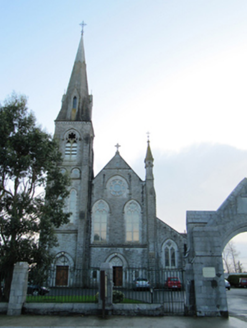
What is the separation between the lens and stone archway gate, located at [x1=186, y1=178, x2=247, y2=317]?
11.5 metres

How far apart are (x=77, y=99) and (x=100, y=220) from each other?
16.1 meters

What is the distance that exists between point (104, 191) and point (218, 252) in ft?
66.2

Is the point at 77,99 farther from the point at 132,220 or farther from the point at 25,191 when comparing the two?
the point at 25,191

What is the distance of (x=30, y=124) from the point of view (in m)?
16.5

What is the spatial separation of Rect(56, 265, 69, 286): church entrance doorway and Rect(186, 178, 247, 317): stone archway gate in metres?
17.3

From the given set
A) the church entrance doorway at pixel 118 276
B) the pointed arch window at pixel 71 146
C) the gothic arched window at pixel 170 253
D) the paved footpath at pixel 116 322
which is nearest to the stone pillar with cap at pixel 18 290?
the paved footpath at pixel 116 322

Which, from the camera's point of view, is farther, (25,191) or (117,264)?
(117,264)

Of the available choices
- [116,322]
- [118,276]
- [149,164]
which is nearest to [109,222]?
[118,276]

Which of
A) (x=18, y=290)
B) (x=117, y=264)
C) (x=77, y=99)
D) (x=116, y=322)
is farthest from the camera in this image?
(x=77, y=99)

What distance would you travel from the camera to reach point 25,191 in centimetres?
1591

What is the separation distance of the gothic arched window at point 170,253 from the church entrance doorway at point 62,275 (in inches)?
395

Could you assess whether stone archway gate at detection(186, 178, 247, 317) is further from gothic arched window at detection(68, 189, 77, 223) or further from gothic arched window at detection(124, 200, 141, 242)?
gothic arched window at detection(68, 189, 77, 223)

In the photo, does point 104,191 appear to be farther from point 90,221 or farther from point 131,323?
point 131,323

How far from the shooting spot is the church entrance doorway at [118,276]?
27.4 meters
